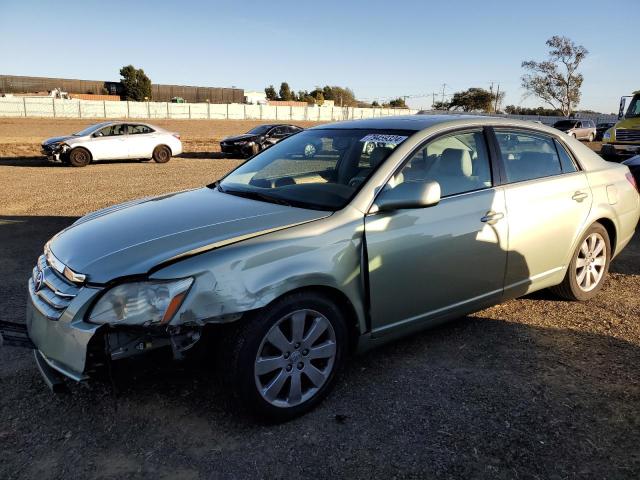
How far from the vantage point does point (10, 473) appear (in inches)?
95.7

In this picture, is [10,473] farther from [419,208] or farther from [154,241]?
[419,208]

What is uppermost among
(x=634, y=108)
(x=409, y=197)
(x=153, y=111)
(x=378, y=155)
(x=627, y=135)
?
(x=153, y=111)

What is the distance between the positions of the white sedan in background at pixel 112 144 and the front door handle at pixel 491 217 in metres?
15.4

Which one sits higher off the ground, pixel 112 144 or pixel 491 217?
pixel 491 217

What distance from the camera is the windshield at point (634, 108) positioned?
15.1 meters

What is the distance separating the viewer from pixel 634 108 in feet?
49.9

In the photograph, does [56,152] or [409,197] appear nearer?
[409,197]

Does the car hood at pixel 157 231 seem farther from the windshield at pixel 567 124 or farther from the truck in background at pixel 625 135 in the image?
the windshield at pixel 567 124

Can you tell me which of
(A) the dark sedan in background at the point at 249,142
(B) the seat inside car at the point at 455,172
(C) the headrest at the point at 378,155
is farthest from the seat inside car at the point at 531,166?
(A) the dark sedan in background at the point at 249,142

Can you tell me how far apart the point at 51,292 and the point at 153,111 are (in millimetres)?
59597

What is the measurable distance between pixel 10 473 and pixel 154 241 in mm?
1277

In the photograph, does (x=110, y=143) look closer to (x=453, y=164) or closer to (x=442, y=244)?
(x=453, y=164)

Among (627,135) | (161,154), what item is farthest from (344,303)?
(161,154)

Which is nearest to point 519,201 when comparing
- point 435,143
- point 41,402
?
point 435,143
